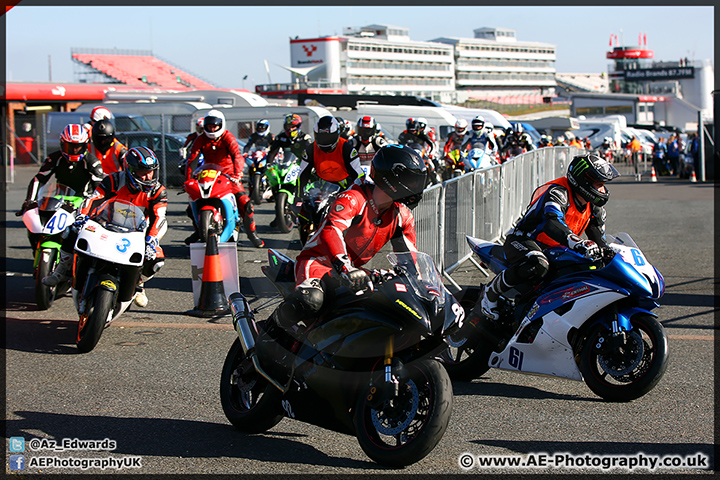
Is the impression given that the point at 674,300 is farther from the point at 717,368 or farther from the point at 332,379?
the point at 332,379

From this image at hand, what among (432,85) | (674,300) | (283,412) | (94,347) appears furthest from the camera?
(432,85)

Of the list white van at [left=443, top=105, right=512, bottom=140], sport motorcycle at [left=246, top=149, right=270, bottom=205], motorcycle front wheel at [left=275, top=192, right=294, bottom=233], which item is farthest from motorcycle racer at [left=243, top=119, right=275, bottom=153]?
white van at [left=443, top=105, right=512, bottom=140]

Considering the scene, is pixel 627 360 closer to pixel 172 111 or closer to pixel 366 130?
pixel 366 130

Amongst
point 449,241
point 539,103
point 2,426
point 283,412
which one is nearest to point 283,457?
point 283,412

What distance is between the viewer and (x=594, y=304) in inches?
205

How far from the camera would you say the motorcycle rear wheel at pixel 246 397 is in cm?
447

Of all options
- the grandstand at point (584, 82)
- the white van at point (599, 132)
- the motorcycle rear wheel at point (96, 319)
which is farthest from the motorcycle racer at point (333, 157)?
the grandstand at point (584, 82)

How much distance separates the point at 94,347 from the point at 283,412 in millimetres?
2739

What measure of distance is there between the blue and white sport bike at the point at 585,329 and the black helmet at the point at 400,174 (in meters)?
1.55

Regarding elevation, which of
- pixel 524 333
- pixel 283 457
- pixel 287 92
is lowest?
pixel 283 457

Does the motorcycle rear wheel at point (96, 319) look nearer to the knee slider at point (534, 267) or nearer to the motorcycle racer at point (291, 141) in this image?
the knee slider at point (534, 267)

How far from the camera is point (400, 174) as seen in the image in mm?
4375

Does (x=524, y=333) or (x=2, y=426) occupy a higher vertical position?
(x=524, y=333)

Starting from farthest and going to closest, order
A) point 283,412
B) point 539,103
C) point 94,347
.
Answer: point 539,103, point 94,347, point 283,412
